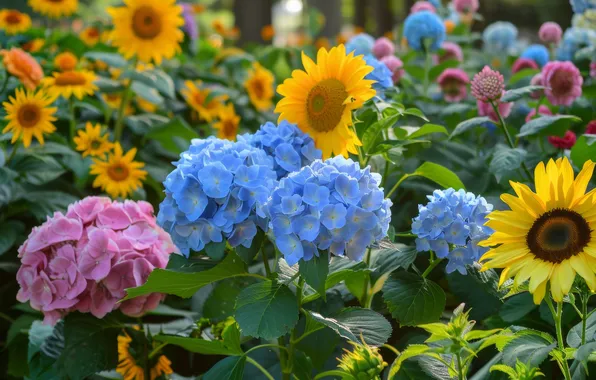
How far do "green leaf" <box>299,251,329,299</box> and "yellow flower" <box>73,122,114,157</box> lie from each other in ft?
5.31

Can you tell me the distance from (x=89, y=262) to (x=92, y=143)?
3.40 ft

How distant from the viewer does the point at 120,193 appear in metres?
3.12

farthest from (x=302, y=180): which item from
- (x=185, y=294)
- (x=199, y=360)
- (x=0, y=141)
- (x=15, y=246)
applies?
(x=15, y=246)

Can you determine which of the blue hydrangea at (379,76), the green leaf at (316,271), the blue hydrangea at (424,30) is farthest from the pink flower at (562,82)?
the green leaf at (316,271)

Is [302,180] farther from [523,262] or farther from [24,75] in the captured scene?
[24,75]

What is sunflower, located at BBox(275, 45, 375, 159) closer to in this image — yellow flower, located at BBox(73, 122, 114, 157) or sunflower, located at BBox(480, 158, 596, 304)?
sunflower, located at BBox(480, 158, 596, 304)

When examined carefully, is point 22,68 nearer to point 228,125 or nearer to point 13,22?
point 228,125

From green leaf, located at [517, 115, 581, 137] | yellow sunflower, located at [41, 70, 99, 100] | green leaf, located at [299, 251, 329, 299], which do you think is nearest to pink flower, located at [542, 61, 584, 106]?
green leaf, located at [517, 115, 581, 137]

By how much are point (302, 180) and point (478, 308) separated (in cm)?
91

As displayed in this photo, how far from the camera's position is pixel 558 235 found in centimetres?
148

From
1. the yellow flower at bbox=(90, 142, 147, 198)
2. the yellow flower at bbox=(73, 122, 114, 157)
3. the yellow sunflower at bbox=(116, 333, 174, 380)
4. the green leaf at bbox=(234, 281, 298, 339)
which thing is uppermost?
the green leaf at bbox=(234, 281, 298, 339)

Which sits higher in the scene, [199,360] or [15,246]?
[15,246]

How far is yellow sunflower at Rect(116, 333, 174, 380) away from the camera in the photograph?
2.30m

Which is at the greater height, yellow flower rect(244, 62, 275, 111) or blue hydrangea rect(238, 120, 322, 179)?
blue hydrangea rect(238, 120, 322, 179)
